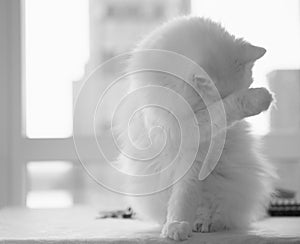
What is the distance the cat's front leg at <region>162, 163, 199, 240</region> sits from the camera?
0.96 m

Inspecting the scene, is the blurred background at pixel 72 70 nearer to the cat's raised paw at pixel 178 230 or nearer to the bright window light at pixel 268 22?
the bright window light at pixel 268 22

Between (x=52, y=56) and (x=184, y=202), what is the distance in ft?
4.22

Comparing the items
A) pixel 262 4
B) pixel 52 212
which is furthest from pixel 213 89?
pixel 262 4

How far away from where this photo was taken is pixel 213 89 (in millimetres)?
952

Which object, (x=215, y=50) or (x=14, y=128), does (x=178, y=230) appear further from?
(x=14, y=128)

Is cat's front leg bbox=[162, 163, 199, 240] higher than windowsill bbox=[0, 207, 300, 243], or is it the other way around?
cat's front leg bbox=[162, 163, 199, 240]

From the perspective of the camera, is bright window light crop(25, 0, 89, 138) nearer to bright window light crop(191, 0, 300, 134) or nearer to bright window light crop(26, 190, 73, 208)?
bright window light crop(26, 190, 73, 208)

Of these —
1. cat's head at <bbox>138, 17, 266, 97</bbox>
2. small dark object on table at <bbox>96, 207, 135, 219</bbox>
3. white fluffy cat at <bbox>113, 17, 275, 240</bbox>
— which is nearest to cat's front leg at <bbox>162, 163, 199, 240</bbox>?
white fluffy cat at <bbox>113, 17, 275, 240</bbox>

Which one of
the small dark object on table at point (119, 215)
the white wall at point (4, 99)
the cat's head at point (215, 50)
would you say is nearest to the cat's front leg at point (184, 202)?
the cat's head at point (215, 50)

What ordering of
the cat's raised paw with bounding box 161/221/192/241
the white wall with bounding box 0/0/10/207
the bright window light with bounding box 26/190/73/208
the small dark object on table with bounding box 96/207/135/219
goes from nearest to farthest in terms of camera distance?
the cat's raised paw with bounding box 161/221/192/241, the small dark object on table with bounding box 96/207/135/219, the white wall with bounding box 0/0/10/207, the bright window light with bounding box 26/190/73/208

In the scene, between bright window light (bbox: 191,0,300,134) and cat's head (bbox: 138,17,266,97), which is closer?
cat's head (bbox: 138,17,266,97)

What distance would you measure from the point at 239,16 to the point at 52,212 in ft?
3.56

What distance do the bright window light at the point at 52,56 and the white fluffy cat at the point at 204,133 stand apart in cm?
103

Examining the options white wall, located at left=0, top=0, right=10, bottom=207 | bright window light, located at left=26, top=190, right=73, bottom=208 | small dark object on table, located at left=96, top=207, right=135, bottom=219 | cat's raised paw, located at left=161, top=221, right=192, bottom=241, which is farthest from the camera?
bright window light, located at left=26, top=190, right=73, bottom=208
